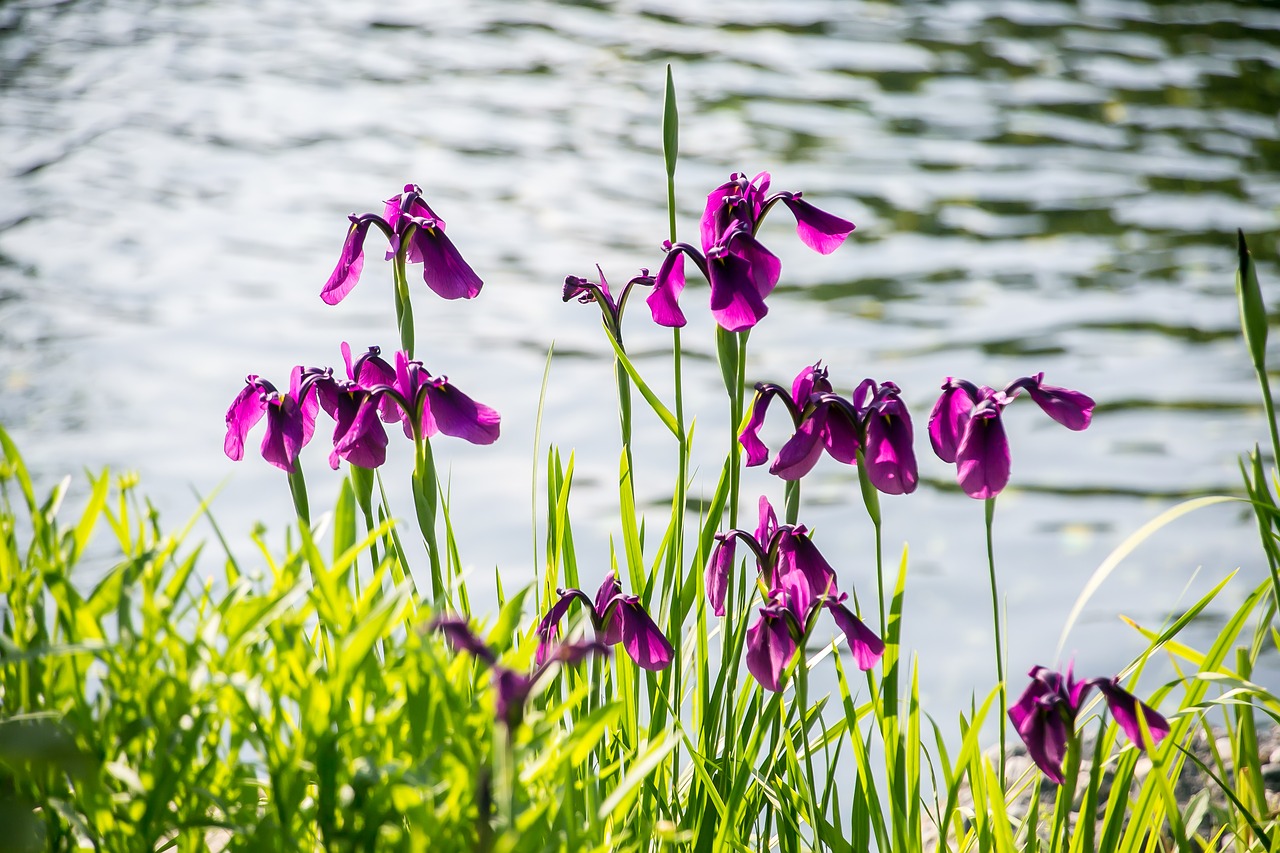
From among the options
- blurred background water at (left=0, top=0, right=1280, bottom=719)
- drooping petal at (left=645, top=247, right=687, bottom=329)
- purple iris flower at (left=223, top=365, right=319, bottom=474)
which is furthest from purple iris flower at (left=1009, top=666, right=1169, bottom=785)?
blurred background water at (left=0, top=0, right=1280, bottom=719)

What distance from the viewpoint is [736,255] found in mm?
1244

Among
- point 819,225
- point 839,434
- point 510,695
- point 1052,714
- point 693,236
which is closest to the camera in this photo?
point 510,695

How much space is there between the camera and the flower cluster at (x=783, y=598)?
121 cm

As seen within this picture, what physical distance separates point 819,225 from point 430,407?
50 centimetres

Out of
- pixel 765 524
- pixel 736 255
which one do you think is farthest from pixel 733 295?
pixel 765 524

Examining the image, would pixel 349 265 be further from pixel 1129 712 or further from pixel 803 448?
pixel 1129 712

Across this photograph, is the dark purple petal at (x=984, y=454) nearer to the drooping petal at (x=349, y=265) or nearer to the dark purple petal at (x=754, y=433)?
the dark purple petal at (x=754, y=433)

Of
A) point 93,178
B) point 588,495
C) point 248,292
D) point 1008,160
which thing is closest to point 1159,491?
point 588,495

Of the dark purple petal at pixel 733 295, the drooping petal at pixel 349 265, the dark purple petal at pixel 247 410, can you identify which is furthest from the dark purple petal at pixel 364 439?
the dark purple petal at pixel 733 295

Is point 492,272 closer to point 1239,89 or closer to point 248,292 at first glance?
point 248,292

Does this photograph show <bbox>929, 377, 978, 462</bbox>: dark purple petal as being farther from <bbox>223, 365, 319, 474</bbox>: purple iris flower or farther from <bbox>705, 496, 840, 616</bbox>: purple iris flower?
<bbox>223, 365, 319, 474</bbox>: purple iris flower

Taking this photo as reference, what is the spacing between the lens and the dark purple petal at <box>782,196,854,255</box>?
1373 millimetres

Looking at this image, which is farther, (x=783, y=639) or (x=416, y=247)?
(x=416, y=247)

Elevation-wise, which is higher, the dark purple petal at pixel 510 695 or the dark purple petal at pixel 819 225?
the dark purple petal at pixel 819 225
